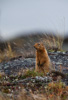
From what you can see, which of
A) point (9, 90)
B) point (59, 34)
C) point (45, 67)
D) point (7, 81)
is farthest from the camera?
point (59, 34)

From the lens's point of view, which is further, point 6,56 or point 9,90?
point 6,56

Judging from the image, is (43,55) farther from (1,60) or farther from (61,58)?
(1,60)

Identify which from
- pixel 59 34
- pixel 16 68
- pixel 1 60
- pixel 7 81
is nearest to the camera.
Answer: pixel 7 81

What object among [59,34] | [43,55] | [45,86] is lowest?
[45,86]

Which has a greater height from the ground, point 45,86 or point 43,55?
point 43,55

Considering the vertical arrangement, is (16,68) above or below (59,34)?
below

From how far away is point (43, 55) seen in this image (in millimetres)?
10273

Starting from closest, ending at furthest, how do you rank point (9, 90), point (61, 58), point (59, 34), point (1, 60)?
1. point (9, 90)
2. point (61, 58)
3. point (1, 60)
4. point (59, 34)

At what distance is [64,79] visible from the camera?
7785mm

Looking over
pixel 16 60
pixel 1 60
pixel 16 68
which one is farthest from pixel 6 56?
pixel 16 68

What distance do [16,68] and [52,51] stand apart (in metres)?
3.11

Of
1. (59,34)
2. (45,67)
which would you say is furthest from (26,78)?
(59,34)

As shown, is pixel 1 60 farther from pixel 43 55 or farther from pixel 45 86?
pixel 45 86

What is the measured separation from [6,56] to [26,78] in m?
7.25
